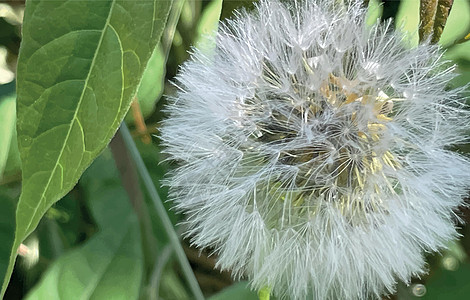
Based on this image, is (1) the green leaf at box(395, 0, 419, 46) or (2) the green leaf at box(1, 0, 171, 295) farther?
(1) the green leaf at box(395, 0, 419, 46)

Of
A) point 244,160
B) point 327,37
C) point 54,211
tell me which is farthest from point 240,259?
point 54,211

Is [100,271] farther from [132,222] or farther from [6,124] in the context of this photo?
[6,124]

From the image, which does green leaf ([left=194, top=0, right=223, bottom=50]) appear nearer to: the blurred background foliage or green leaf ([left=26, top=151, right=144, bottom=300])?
the blurred background foliage

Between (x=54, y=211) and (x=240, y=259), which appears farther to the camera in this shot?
(x=54, y=211)

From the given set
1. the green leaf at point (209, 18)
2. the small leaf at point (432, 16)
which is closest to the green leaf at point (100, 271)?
the green leaf at point (209, 18)

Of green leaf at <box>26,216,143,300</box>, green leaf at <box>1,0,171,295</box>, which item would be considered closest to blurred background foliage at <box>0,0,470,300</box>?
green leaf at <box>26,216,143,300</box>

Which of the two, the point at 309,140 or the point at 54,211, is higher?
the point at 309,140

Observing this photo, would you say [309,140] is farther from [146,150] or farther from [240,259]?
[146,150]
